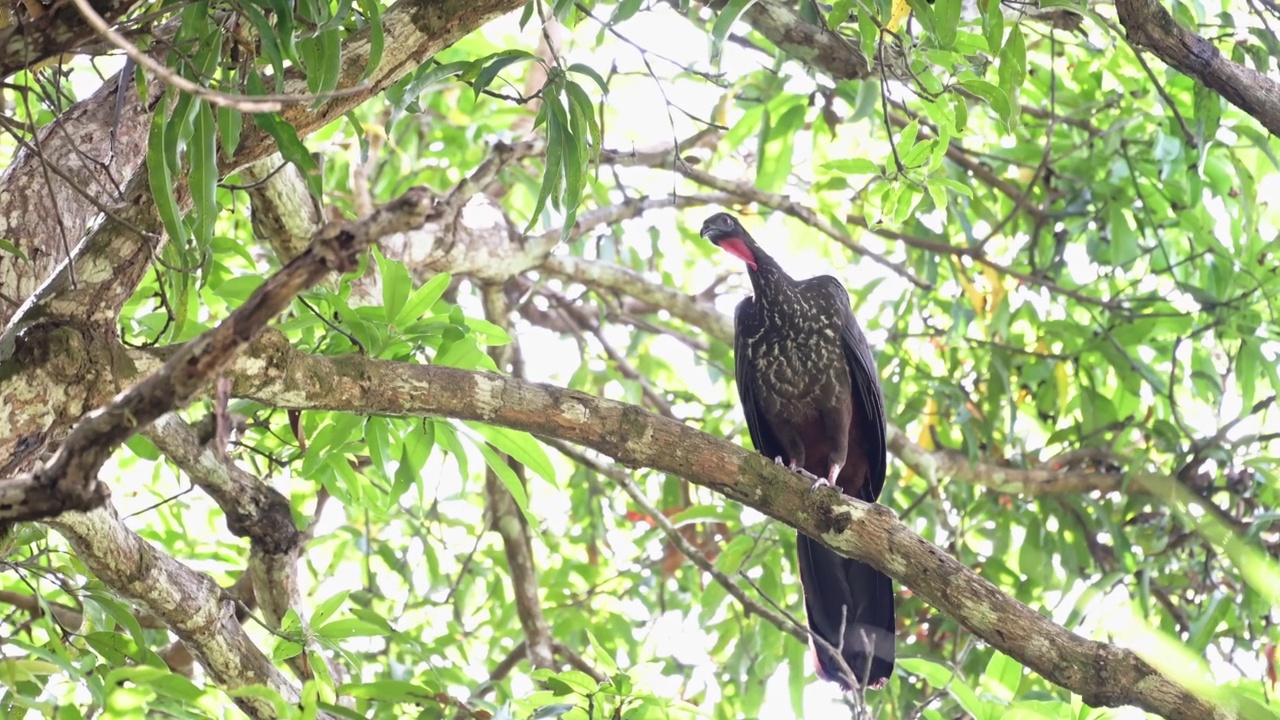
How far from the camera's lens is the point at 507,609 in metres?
4.27

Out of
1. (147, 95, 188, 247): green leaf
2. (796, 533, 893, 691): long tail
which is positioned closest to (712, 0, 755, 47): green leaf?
(147, 95, 188, 247): green leaf

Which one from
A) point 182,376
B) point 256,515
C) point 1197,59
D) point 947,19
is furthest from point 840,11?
point 256,515

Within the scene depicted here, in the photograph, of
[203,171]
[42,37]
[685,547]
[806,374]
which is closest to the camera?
[42,37]

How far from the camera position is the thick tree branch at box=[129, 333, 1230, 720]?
2.18 meters

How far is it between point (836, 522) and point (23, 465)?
1.50m

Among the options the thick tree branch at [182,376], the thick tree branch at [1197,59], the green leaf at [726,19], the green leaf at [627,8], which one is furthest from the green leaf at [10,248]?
the thick tree branch at [1197,59]

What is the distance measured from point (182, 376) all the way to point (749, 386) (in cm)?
278

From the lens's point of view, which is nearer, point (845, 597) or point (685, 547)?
point (685, 547)

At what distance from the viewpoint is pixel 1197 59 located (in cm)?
222

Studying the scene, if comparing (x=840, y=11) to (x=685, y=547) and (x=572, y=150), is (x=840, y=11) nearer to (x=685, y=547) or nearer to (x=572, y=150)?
(x=572, y=150)

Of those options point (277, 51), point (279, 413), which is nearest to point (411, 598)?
point (279, 413)

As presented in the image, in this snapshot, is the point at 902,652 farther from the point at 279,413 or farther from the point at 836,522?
the point at 279,413

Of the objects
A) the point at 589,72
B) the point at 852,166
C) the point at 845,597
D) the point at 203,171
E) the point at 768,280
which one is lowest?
the point at 845,597

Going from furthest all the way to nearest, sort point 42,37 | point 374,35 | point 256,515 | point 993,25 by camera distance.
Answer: point 256,515, point 993,25, point 374,35, point 42,37
